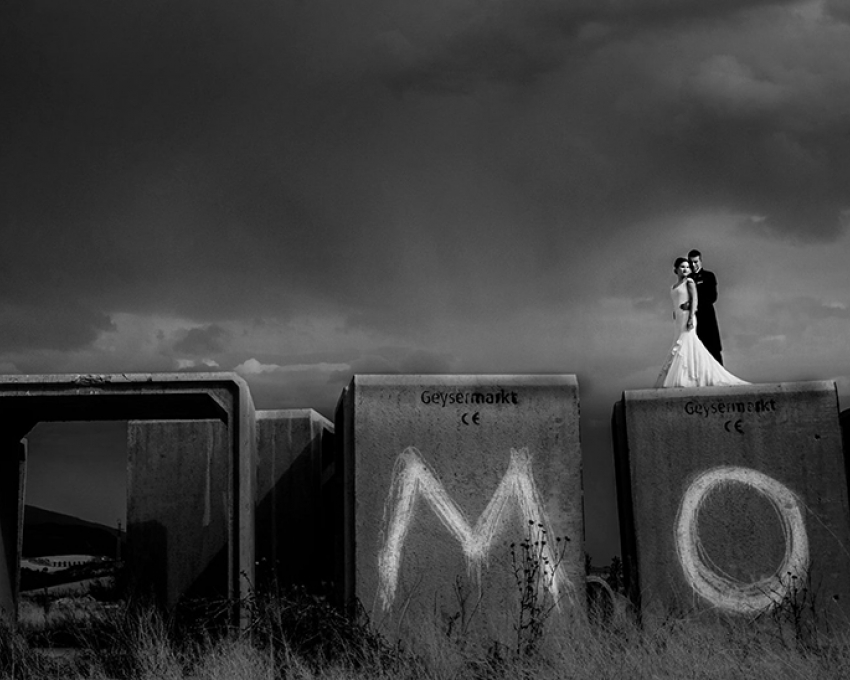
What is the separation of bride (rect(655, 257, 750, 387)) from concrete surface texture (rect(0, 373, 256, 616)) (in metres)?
4.67

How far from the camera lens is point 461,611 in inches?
334

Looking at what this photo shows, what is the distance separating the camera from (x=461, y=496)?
8734 millimetres

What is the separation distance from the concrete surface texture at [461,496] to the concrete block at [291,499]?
3.20m

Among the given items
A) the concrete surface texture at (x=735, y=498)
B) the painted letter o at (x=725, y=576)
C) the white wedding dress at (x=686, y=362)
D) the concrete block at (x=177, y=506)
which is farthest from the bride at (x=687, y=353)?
the concrete block at (x=177, y=506)

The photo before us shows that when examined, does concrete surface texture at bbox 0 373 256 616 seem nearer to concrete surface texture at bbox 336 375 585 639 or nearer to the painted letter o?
concrete surface texture at bbox 336 375 585 639

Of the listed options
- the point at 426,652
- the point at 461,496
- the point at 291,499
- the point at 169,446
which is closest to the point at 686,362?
the point at 461,496

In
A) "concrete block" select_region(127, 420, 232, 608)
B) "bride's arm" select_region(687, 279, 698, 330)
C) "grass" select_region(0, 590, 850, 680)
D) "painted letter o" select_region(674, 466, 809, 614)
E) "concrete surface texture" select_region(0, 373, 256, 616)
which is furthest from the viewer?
"concrete block" select_region(127, 420, 232, 608)

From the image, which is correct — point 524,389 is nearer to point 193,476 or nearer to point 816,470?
point 816,470

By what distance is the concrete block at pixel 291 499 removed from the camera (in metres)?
11.9

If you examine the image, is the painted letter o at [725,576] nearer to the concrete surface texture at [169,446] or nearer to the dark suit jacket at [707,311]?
the dark suit jacket at [707,311]

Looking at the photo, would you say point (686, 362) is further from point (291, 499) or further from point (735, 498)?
point (291, 499)

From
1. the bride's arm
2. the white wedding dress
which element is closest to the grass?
the white wedding dress

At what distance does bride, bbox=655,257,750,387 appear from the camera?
1048 centimetres

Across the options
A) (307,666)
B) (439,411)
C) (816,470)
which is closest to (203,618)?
(307,666)
